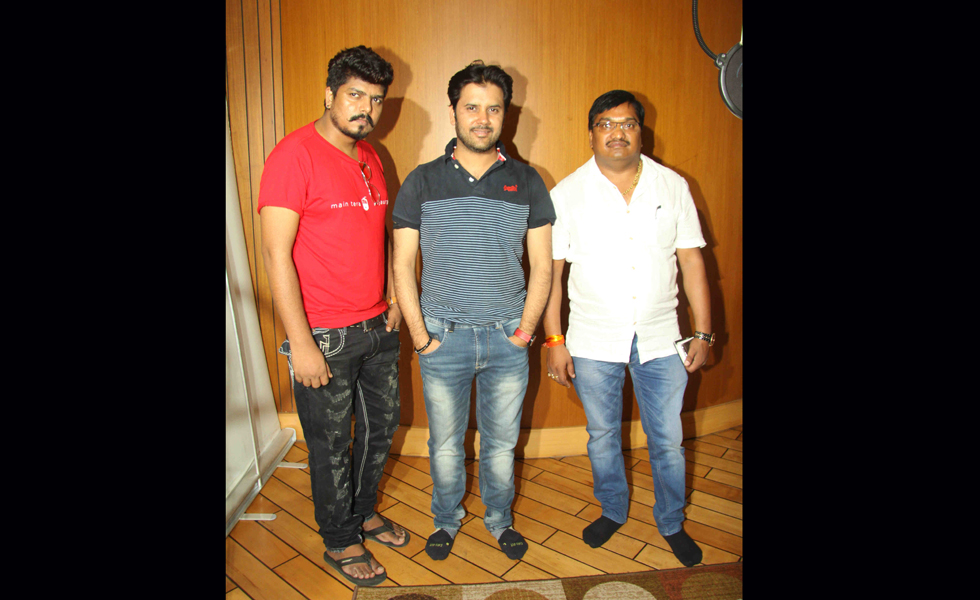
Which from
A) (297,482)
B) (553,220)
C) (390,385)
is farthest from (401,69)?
(297,482)

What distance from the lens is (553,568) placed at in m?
2.11

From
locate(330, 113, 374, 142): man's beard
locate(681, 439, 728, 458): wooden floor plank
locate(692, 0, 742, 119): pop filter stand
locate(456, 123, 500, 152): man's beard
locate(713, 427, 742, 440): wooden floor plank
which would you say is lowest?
locate(681, 439, 728, 458): wooden floor plank

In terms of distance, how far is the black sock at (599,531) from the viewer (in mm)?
2250

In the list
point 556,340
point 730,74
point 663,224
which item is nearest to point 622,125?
point 663,224

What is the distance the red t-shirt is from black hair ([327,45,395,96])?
0.68ft

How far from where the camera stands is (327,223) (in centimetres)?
192

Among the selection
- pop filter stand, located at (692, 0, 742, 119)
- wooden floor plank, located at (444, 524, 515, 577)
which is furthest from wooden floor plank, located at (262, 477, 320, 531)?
pop filter stand, located at (692, 0, 742, 119)

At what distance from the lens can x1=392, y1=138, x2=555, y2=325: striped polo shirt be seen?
2.03m

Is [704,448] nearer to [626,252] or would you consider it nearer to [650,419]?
[650,419]

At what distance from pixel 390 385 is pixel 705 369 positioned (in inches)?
77.3

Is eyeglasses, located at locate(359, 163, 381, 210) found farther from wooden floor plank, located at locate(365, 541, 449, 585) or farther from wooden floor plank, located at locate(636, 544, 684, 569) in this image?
wooden floor plank, located at locate(636, 544, 684, 569)

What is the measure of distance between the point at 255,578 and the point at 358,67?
1957 millimetres

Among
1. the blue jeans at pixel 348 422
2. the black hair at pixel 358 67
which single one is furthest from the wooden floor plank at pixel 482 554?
the black hair at pixel 358 67

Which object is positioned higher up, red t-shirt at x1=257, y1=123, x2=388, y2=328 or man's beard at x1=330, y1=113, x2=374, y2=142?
man's beard at x1=330, y1=113, x2=374, y2=142
